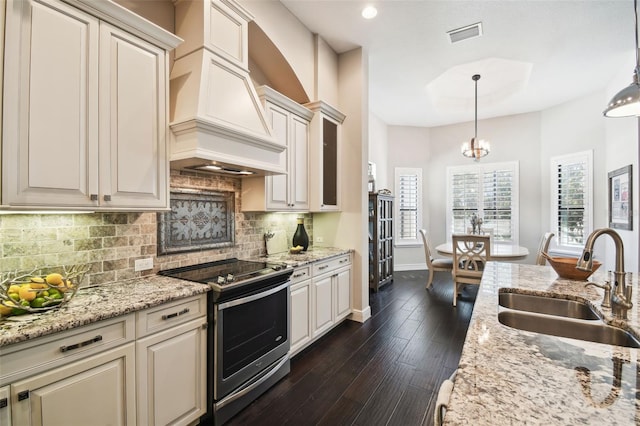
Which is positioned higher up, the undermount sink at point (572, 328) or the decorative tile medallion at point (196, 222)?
the decorative tile medallion at point (196, 222)

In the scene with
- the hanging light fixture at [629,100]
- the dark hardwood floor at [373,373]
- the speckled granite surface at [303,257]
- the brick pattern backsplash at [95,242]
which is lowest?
the dark hardwood floor at [373,373]

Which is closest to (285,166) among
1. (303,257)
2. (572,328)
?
(303,257)

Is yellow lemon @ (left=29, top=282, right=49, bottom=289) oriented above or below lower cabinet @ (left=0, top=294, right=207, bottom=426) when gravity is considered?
above

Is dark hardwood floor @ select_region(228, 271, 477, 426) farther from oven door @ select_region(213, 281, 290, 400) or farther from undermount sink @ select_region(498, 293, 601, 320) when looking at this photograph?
undermount sink @ select_region(498, 293, 601, 320)

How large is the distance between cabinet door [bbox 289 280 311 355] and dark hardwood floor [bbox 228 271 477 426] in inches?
7.3

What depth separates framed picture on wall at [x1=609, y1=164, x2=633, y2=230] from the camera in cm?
383

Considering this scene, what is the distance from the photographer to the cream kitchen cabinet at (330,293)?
3.01m

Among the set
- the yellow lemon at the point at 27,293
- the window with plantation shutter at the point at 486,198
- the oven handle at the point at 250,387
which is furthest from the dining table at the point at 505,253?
the yellow lemon at the point at 27,293

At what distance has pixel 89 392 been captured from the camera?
139 cm

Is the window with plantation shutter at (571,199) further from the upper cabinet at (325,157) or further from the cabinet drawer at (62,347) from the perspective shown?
the cabinet drawer at (62,347)

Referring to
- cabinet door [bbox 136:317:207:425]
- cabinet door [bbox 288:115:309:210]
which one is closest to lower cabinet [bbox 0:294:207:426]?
cabinet door [bbox 136:317:207:425]

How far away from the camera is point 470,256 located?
14.1ft

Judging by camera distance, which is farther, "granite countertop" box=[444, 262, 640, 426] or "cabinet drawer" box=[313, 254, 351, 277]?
"cabinet drawer" box=[313, 254, 351, 277]

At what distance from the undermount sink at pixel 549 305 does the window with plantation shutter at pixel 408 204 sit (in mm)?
5062
